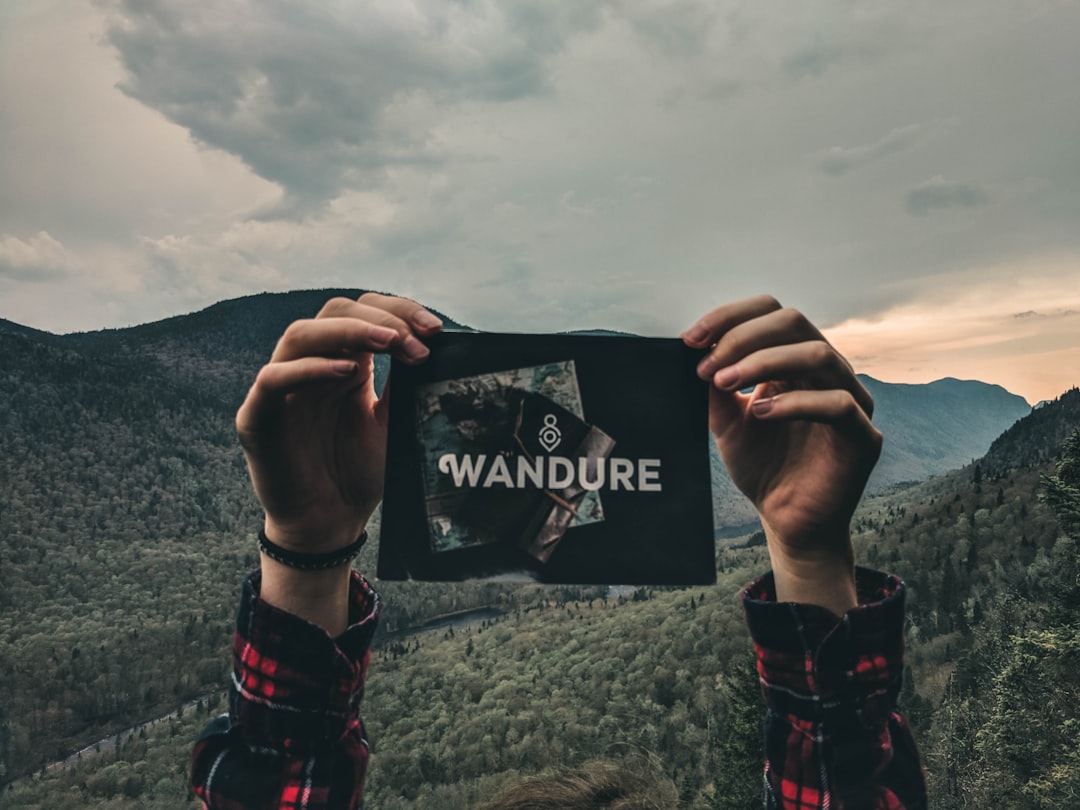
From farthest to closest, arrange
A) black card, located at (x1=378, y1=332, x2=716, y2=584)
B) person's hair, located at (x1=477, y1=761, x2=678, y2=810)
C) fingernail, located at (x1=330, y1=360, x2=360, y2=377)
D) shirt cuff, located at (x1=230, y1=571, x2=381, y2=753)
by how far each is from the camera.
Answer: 1. person's hair, located at (x1=477, y1=761, x2=678, y2=810)
2. black card, located at (x1=378, y1=332, x2=716, y2=584)
3. shirt cuff, located at (x1=230, y1=571, x2=381, y2=753)
4. fingernail, located at (x1=330, y1=360, x2=360, y2=377)

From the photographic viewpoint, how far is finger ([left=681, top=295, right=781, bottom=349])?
2.69 metres

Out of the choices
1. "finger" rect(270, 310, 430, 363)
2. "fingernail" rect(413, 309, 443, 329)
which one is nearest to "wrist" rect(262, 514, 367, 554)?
"finger" rect(270, 310, 430, 363)

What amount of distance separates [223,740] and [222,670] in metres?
159

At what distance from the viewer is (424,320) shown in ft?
9.03

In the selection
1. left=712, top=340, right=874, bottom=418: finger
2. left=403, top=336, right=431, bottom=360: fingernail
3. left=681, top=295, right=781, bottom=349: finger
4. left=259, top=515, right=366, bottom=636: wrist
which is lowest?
left=259, top=515, right=366, bottom=636: wrist

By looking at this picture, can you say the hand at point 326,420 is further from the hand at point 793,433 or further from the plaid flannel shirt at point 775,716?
the hand at point 793,433

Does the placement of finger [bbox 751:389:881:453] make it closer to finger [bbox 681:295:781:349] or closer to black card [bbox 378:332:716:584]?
finger [bbox 681:295:781:349]

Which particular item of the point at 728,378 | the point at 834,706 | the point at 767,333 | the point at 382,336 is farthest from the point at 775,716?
the point at 382,336

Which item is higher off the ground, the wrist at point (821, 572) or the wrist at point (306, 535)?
the wrist at point (306, 535)

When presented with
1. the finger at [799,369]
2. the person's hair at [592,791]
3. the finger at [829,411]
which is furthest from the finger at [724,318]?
the person's hair at [592,791]

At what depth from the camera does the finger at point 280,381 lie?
8.05 ft

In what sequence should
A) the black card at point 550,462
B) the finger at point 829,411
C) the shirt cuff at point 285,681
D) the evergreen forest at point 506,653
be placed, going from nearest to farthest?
the finger at point 829,411
the shirt cuff at point 285,681
the black card at point 550,462
the evergreen forest at point 506,653

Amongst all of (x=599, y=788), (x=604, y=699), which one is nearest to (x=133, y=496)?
(x=604, y=699)

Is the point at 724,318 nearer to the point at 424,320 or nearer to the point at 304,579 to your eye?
the point at 424,320
